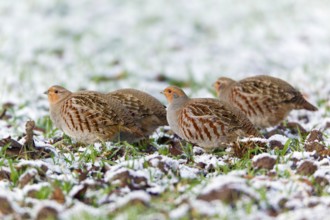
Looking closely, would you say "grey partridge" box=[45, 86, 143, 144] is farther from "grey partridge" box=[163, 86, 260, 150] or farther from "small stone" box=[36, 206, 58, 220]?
"small stone" box=[36, 206, 58, 220]

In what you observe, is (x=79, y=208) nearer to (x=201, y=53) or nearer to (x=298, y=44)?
(x=201, y=53)

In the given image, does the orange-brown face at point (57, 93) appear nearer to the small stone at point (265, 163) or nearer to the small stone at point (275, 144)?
the small stone at point (275, 144)

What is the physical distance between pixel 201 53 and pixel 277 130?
5052 millimetres

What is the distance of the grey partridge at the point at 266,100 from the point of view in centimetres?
692

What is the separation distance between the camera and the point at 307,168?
467 centimetres

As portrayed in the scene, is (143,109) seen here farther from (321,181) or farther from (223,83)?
(321,181)

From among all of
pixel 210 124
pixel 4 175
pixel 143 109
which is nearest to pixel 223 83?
pixel 143 109

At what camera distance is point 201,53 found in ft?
38.4

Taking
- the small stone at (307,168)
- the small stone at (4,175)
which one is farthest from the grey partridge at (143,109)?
the small stone at (307,168)

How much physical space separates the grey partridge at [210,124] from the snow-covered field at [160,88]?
0.17m

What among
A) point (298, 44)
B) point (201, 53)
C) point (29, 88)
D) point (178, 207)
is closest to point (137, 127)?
point (178, 207)

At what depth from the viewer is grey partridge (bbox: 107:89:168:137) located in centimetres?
634

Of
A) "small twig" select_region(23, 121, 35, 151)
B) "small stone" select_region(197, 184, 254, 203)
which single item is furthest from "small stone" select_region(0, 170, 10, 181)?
"small stone" select_region(197, 184, 254, 203)

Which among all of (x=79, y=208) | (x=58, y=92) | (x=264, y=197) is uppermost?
(x=58, y=92)
